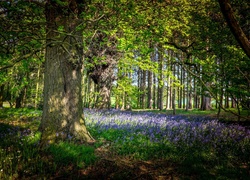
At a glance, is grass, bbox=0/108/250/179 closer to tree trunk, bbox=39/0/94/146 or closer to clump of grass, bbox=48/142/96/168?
clump of grass, bbox=48/142/96/168

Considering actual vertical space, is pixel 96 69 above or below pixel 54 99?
above

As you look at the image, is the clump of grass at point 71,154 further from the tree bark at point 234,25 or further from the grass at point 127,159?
the tree bark at point 234,25

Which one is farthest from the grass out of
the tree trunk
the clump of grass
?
the tree trunk

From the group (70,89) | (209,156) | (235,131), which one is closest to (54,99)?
(70,89)

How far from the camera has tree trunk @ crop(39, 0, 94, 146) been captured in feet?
17.9

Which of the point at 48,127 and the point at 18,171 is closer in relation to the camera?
the point at 18,171

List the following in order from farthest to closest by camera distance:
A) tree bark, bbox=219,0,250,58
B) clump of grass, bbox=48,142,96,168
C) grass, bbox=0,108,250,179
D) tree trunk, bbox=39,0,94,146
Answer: tree trunk, bbox=39,0,94,146, clump of grass, bbox=48,142,96,168, grass, bbox=0,108,250,179, tree bark, bbox=219,0,250,58

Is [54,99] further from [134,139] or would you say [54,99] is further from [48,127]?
[134,139]

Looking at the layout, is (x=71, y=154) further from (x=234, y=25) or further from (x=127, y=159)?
(x=234, y=25)

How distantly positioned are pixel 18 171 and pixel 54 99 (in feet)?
7.05

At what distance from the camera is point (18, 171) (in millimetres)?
3828

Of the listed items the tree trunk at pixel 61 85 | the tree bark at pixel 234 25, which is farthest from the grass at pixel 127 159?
the tree bark at pixel 234 25

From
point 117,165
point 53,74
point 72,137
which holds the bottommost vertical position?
point 117,165

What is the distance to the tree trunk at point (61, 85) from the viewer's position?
5.46 meters
